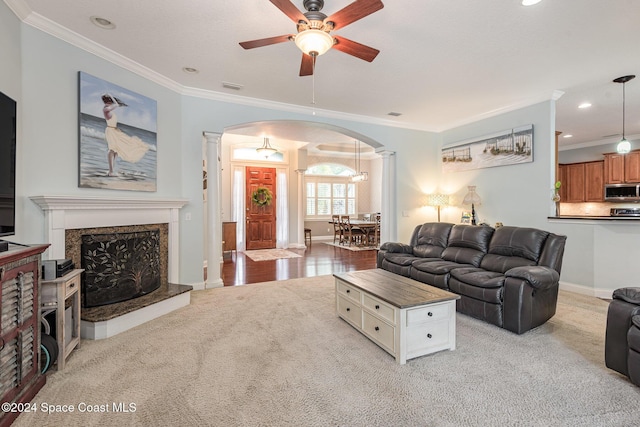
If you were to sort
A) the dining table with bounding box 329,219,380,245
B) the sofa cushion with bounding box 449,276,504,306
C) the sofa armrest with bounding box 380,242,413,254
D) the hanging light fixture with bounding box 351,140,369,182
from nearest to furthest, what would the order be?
the sofa cushion with bounding box 449,276,504,306 < the sofa armrest with bounding box 380,242,413,254 < the dining table with bounding box 329,219,380,245 < the hanging light fixture with bounding box 351,140,369,182

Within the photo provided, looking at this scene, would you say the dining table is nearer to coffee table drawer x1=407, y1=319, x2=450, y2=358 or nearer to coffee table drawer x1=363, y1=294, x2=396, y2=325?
coffee table drawer x1=363, y1=294, x2=396, y2=325

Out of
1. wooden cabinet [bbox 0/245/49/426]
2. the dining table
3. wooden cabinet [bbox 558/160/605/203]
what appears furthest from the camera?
the dining table

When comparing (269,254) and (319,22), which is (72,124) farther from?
(269,254)

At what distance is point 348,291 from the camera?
311 cm

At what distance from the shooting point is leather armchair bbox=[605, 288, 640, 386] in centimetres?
194

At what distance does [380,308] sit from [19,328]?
2.52 m

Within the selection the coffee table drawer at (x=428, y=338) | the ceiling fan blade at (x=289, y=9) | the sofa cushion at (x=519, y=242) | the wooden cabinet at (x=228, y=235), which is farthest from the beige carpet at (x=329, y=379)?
the wooden cabinet at (x=228, y=235)

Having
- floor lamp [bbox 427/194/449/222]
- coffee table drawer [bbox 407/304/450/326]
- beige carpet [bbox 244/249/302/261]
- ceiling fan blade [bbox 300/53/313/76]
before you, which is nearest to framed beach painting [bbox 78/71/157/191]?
ceiling fan blade [bbox 300/53/313/76]

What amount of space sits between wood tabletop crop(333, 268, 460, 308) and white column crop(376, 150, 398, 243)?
2769 mm

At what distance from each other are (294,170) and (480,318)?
276 inches

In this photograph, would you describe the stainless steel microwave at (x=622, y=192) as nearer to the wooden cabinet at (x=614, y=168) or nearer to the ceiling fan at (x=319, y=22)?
the wooden cabinet at (x=614, y=168)

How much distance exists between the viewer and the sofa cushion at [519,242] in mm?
3398

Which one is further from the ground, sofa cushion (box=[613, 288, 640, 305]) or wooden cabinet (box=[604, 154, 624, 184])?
wooden cabinet (box=[604, 154, 624, 184])

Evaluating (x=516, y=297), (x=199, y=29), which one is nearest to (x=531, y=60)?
(x=516, y=297)
